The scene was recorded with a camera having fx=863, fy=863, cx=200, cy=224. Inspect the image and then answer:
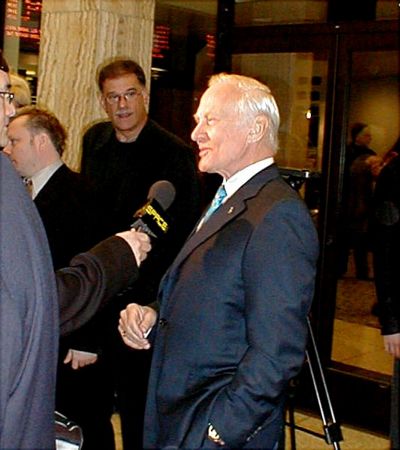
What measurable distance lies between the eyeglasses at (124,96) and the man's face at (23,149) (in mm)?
537

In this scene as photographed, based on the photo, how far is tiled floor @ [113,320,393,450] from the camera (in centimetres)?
466

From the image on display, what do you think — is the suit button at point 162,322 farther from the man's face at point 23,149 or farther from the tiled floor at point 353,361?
the tiled floor at point 353,361

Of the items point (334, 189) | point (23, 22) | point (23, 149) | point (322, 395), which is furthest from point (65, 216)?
point (23, 22)

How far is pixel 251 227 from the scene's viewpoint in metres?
2.26

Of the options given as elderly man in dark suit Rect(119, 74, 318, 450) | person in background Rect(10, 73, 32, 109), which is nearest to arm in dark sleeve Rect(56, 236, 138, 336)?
elderly man in dark suit Rect(119, 74, 318, 450)

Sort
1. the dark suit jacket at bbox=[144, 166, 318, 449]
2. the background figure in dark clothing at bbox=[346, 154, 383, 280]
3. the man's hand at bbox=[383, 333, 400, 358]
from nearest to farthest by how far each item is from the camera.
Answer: the dark suit jacket at bbox=[144, 166, 318, 449]
the man's hand at bbox=[383, 333, 400, 358]
the background figure in dark clothing at bbox=[346, 154, 383, 280]

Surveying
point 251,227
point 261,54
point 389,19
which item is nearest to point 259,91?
point 251,227

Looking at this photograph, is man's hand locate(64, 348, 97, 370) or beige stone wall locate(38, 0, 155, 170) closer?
man's hand locate(64, 348, 97, 370)

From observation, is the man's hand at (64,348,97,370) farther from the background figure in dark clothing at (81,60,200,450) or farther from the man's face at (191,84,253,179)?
the man's face at (191,84,253,179)

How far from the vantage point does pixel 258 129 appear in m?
2.40

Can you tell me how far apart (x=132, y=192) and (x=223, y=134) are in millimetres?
1311

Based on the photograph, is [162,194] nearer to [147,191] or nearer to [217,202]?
[217,202]

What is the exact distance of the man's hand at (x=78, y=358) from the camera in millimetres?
3412

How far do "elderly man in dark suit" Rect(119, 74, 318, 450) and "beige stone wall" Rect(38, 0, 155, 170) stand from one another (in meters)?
2.36
